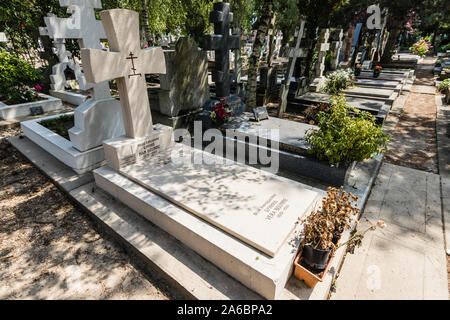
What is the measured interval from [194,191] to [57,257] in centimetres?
210

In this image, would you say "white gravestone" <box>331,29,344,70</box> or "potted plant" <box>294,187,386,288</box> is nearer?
"potted plant" <box>294,187,386,288</box>

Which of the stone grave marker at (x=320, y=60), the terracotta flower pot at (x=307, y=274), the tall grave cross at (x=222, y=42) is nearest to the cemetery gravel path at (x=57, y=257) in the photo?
the terracotta flower pot at (x=307, y=274)

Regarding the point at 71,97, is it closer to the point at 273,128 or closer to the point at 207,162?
the point at 207,162

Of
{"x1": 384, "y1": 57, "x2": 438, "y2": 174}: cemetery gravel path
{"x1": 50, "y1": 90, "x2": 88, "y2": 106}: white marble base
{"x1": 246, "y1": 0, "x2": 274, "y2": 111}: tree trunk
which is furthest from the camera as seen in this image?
{"x1": 50, "y1": 90, "x2": 88, "y2": 106}: white marble base

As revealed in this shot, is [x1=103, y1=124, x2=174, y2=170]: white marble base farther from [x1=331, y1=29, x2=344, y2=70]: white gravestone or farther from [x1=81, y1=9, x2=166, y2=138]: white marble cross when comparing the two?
[x1=331, y1=29, x2=344, y2=70]: white gravestone

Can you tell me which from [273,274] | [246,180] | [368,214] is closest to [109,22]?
[246,180]

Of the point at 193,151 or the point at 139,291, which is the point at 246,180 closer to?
the point at 193,151

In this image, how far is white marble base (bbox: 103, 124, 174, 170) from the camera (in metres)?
4.45

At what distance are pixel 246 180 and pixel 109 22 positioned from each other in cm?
340

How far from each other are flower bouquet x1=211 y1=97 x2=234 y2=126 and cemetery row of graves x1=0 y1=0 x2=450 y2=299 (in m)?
0.03

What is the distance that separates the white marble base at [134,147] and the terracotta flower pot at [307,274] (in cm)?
338

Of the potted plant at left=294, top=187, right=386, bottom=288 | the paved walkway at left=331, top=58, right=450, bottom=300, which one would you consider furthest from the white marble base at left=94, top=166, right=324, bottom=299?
the paved walkway at left=331, top=58, right=450, bottom=300

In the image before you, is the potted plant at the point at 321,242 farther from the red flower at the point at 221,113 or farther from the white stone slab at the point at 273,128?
the red flower at the point at 221,113

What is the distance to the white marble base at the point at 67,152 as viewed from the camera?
16.6ft
